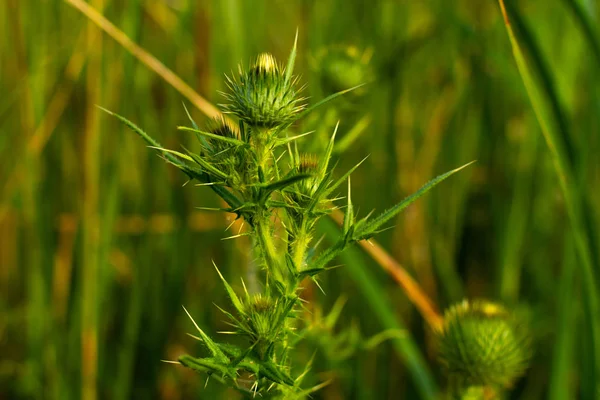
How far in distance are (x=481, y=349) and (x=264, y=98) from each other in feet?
3.08

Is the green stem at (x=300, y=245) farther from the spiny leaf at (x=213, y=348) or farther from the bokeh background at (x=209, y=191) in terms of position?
the bokeh background at (x=209, y=191)

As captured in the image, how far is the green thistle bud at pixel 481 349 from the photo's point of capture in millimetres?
1663

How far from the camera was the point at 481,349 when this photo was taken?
1651mm

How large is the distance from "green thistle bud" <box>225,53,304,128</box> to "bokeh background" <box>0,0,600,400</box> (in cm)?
104

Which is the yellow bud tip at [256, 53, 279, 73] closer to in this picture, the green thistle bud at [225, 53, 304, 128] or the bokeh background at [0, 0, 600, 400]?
the green thistle bud at [225, 53, 304, 128]

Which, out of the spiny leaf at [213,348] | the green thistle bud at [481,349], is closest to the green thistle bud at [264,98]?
the spiny leaf at [213,348]

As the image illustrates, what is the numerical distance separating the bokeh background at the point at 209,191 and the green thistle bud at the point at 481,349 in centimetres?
54

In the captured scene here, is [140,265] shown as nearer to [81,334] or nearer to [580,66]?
[81,334]

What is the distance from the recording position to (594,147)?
315cm

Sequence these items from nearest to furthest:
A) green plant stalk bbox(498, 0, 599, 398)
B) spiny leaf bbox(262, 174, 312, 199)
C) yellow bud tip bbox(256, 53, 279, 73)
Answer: spiny leaf bbox(262, 174, 312, 199), yellow bud tip bbox(256, 53, 279, 73), green plant stalk bbox(498, 0, 599, 398)

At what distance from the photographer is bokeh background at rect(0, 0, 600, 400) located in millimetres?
2615

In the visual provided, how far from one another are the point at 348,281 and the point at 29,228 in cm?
145

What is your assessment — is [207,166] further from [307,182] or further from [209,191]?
[209,191]

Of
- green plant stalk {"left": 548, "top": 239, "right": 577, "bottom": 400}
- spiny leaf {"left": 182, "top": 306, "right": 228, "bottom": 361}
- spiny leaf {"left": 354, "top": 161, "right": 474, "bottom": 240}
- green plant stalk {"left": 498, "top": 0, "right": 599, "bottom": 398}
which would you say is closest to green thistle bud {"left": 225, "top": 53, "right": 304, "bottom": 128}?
spiny leaf {"left": 354, "top": 161, "right": 474, "bottom": 240}
